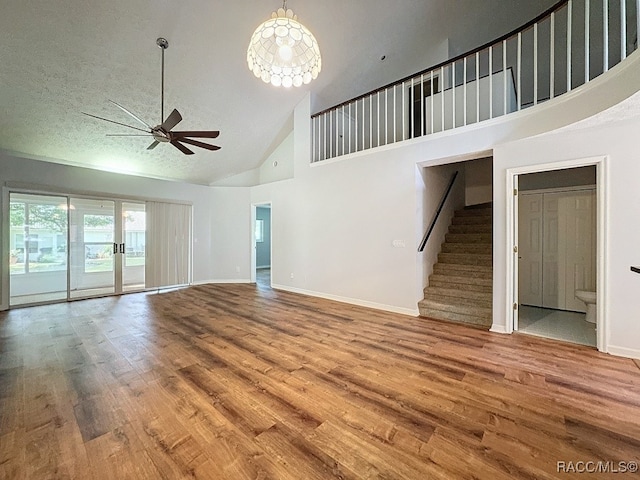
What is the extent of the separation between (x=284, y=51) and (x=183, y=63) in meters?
2.22

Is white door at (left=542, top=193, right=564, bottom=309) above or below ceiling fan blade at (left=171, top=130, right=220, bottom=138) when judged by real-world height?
below

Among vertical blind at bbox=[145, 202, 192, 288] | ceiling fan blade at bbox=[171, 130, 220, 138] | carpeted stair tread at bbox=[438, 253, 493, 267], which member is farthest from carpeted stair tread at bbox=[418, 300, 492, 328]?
vertical blind at bbox=[145, 202, 192, 288]

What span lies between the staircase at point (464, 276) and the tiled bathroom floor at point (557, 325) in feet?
1.87

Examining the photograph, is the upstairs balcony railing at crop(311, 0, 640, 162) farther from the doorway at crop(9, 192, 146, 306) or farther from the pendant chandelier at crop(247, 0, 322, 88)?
the doorway at crop(9, 192, 146, 306)

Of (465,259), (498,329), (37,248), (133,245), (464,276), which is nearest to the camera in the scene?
(498,329)

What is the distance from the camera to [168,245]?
6.62m

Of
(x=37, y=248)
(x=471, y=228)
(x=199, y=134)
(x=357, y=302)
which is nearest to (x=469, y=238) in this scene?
(x=471, y=228)

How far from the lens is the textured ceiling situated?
11.0ft

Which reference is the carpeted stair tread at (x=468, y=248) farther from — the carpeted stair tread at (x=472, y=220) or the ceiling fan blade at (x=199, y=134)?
the ceiling fan blade at (x=199, y=134)

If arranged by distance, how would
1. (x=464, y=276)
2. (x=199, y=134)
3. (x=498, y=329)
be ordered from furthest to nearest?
(x=464, y=276)
(x=498, y=329)
(x=199, y=134)

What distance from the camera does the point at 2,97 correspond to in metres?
3.80

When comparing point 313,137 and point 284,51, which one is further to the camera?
point 313,137

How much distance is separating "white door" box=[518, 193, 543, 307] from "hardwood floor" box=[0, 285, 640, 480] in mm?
2067

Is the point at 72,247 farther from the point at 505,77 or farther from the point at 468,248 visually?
the point at 505,77
